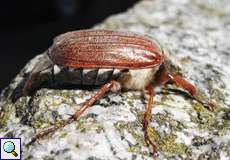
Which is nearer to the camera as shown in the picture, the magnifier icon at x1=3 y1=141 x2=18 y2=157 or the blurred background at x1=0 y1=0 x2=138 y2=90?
the magnifier icon at x1=3 y1=141 x2=18 y2=157

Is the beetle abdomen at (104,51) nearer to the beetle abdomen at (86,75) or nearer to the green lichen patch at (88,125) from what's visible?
the beetle abdomen at (86,75)

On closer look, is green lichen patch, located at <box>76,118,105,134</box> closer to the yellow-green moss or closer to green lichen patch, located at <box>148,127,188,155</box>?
green lichen patch, located at <box>148,127,188,155</box>

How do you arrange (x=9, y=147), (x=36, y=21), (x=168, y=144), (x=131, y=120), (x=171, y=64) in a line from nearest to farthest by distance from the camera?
(x=9, y=147), (x=168, y=144), (x=131, y=120), (x=171, y=64), (x=36, y=21)

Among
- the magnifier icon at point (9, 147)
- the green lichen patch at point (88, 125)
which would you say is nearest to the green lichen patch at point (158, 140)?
the green lichen patch at point (88, 125)

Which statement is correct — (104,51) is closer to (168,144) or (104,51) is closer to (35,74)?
(35,74)

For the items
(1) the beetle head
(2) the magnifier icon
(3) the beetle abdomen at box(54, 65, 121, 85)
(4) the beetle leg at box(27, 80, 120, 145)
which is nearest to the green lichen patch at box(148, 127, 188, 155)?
(4) the beetle leg at box(27, 80, 120, 145)

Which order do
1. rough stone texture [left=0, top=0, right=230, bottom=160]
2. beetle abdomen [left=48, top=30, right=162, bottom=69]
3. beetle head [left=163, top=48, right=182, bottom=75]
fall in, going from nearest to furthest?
rough stone texture [left=0, top=0, right=230, bottom=160]
beetle abdomen [left=48, top=30, right=162, bottom=69]
beetle head [left=163, top=48, right=182, bottom=75]

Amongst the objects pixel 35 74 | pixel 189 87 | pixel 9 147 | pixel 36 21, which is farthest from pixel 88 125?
pixel 36 21
